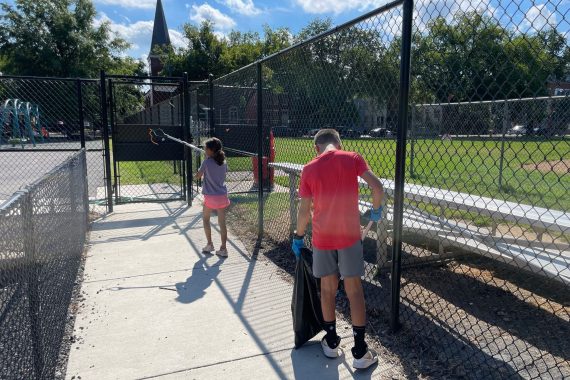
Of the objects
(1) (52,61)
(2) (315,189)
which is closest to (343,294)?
(2) (315,189)

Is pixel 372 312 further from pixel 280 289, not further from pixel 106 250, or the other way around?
pixel 106 250

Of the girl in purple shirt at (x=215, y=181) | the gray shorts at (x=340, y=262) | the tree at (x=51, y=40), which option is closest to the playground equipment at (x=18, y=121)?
the girl in purple shirt at (x=215, y=181)

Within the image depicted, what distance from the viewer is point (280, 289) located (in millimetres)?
4566

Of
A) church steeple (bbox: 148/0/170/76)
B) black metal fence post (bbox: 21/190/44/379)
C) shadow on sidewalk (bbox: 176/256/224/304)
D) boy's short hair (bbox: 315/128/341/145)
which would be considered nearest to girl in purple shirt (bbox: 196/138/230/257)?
shadow on sidewalk (bbox: 176/256/224/304)

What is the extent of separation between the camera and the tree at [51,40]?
38719mm

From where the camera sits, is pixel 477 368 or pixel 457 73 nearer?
pixel 477 368

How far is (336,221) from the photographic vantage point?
302 cm

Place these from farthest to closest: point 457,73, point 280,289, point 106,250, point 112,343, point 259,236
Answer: point 259,236 → point 106,250 → point 280,289 → point 112,343 → point 457,73

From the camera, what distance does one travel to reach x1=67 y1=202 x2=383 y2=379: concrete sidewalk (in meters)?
3.11

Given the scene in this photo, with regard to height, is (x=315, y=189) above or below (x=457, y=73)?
below

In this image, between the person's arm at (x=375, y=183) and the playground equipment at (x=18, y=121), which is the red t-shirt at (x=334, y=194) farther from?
the playground equipment at (x=18, y=121)

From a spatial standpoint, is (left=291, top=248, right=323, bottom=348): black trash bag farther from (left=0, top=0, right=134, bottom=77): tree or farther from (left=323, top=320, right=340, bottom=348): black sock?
(left=0, top=0, right=134, bottom=77): tree

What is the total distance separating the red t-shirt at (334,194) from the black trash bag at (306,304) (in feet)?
1.00

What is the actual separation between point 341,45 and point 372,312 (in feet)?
8.06
